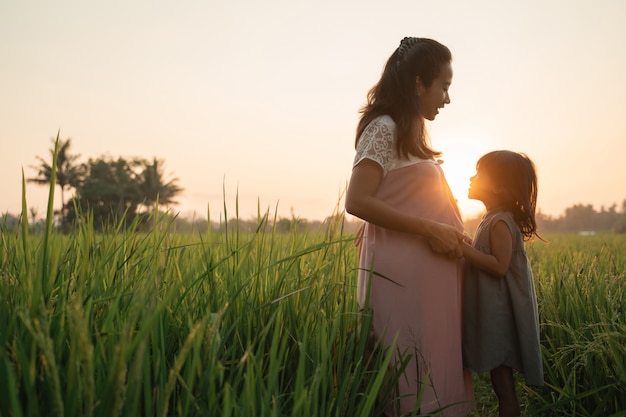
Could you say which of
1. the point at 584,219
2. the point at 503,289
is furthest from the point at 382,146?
Result: the point at 584,219

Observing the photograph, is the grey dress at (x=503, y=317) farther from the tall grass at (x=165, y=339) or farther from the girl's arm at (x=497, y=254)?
the tall grass at (x=165, y=339)

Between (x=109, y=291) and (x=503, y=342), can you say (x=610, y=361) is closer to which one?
(x=503, y=342)

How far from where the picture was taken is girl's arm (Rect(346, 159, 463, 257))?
2051 millimetres

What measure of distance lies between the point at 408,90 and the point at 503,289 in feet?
3.40

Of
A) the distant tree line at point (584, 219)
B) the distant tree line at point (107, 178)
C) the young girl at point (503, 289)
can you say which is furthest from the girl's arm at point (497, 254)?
the distant tree line at point (584, 219)

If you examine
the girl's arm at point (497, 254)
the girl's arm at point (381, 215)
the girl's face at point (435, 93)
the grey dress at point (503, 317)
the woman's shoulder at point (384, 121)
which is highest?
the girl's face at point (435, 93)

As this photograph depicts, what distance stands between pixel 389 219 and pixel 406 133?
402 millimetres

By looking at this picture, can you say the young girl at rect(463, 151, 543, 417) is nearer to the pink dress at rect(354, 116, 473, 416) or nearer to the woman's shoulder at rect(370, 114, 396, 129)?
the pink dress at rect(354, 116, 473, 416)

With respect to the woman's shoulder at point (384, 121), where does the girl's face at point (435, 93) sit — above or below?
above

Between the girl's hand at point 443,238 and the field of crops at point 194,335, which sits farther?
the girl's hand at point 443,238

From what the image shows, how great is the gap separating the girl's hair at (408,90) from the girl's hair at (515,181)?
357mm

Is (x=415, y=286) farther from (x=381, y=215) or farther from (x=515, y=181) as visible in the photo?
(x=515, y=181)

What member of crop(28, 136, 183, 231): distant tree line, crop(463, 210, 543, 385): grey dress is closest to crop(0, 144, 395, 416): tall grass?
crop(463, 210, 543, 385): grey dress

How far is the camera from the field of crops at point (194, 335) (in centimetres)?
99
